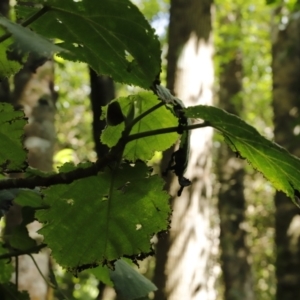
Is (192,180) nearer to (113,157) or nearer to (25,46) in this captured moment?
(113,157)

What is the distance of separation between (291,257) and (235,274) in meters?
2.25

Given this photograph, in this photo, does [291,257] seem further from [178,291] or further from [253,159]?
[253,159]

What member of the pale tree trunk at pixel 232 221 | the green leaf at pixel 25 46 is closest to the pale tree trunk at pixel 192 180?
the green leaf at pixel 25 46

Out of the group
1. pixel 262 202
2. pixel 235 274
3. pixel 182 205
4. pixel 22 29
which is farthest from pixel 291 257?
pixel 262 202

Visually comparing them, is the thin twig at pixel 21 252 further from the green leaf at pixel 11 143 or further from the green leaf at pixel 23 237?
the green leaf at pixel 11 143

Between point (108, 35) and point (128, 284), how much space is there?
0.38 meters

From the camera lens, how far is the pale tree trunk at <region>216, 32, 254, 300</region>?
5086mm

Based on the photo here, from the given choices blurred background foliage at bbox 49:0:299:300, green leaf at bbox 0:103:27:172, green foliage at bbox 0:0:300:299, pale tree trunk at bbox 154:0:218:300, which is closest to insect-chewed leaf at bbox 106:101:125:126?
green foliage at bbox 0:0:300:299

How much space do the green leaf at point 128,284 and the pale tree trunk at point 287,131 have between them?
6.32 feet

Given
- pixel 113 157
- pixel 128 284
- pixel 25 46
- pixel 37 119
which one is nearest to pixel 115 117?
pixel 113 157

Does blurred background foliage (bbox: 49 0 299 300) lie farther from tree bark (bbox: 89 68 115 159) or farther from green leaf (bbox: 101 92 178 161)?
green leaf (bbox: 101 92 178 161)

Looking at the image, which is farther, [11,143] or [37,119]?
[37,119]

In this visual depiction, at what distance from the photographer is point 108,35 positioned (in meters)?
0.45

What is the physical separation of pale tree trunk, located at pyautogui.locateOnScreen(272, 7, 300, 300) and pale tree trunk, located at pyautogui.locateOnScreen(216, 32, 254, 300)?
4.99 ft
